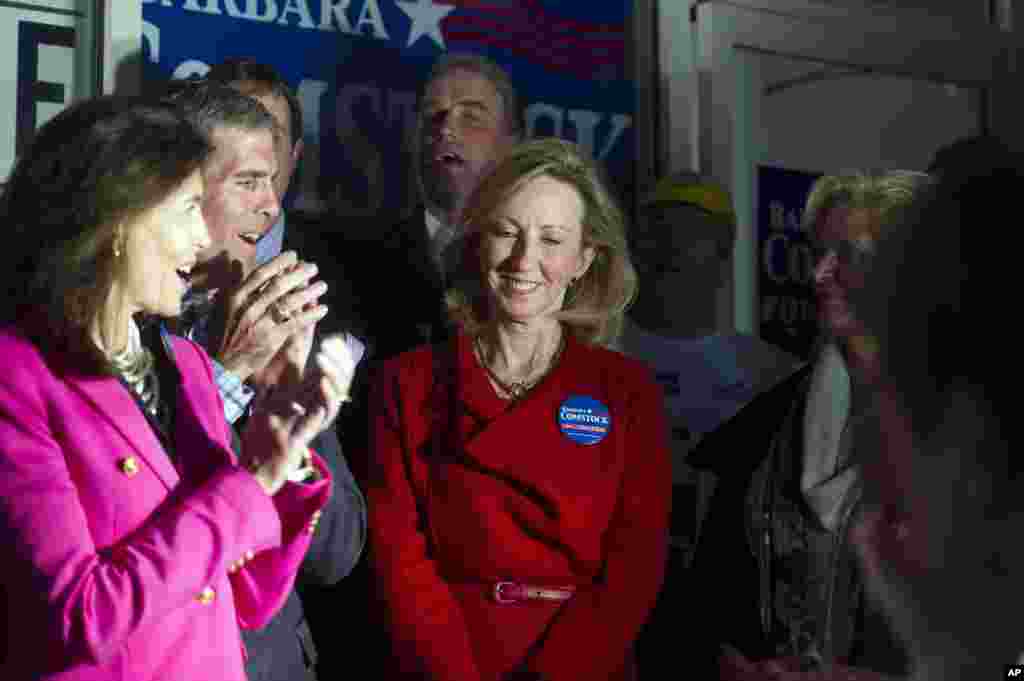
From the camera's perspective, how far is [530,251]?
368 centimetres

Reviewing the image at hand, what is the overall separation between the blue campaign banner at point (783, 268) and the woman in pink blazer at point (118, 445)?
314cm

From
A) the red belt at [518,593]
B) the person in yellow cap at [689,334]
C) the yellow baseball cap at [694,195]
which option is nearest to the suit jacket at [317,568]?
the red belt at [518,593]

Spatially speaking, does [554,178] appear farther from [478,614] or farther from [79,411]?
[79,411]

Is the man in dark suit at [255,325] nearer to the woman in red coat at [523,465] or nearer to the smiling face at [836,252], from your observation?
the woman in red coat at [523,465]

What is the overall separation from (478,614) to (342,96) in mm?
1874

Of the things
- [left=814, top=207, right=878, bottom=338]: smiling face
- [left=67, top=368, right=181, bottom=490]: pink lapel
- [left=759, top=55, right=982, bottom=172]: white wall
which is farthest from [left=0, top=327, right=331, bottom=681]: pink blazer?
[left=759, top=55, right=982, bottom=172]: white wall

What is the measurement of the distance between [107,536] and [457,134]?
81.2 inches

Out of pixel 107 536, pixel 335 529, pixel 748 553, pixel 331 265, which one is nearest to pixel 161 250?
pixel 107 536

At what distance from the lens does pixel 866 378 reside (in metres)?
1.66

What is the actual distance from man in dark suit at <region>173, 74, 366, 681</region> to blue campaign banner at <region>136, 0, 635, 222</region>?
1029 millimetres

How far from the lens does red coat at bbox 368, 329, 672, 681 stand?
3383 mm

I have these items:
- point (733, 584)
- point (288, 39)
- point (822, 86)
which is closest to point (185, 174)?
point (733, 584)

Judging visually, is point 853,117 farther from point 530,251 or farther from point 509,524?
point 509,524

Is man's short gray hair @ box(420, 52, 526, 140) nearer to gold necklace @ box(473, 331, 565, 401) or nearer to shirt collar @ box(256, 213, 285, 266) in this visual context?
shirt collar @ box(256, 213, 285, 266)
